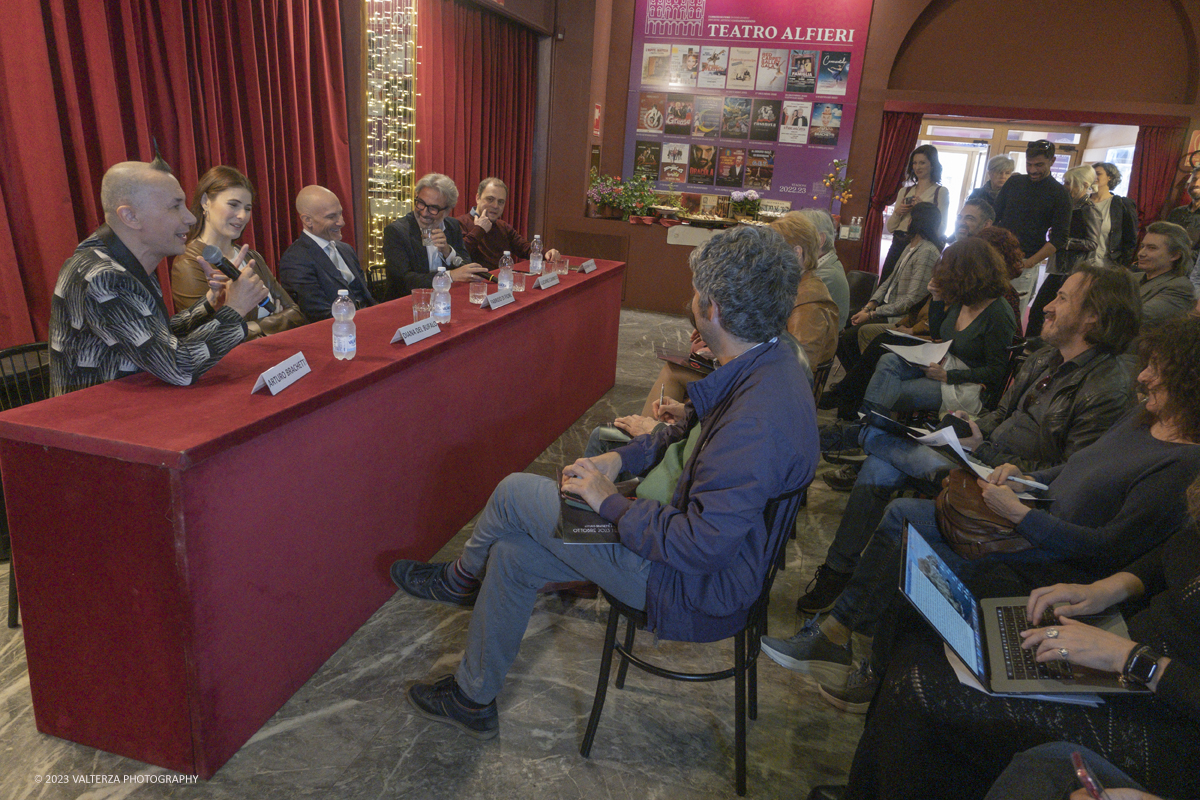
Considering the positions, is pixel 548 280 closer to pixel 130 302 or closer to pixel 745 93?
pixel 130 302

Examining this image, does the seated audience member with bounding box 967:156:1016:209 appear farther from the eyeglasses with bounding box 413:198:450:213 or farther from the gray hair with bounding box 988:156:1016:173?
the eyeglasses with bounding box 413:198:450:213

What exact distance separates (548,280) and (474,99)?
10.7 ft

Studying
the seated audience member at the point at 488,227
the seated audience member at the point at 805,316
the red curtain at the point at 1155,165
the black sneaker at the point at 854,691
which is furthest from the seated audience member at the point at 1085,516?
the red curtain at the point at 1155,165

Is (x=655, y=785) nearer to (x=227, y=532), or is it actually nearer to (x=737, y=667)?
(x=737, y=667)

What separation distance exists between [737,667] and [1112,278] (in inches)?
63.7

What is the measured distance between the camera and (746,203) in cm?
693

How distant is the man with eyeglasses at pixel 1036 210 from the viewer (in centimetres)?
479

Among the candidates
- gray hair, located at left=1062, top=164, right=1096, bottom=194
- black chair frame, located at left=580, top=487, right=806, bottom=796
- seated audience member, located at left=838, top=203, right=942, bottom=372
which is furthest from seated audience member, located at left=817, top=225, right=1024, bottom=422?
gray hair, located at left=1062, top=164, right=1096, bottom=194

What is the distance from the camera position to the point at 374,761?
162 centimetres

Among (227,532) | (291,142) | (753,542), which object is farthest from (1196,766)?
(291,142)

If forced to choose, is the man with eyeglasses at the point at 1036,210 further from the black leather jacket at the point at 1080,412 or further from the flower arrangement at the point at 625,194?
the flower arrangement at the point at 625,194

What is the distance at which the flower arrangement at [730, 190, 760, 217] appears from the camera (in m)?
6.91

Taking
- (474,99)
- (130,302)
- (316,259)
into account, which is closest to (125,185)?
(130,302)

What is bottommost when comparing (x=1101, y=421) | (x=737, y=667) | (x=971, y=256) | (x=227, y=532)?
(x=737, y=667)
